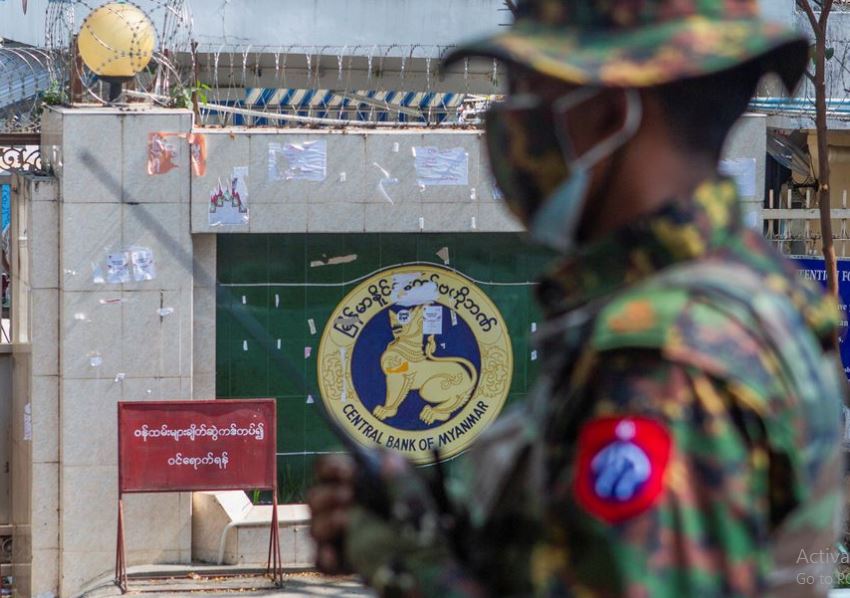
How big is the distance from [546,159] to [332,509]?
1.81ft

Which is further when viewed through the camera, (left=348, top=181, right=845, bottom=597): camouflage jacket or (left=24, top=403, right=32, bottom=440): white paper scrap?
(left=24, top=403, right=32, bottom=440): white paper scrap

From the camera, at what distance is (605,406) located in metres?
1.61

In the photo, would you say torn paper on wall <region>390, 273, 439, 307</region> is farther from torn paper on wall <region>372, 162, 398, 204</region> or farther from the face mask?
the face mask

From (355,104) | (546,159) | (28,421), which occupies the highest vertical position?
(355,104)

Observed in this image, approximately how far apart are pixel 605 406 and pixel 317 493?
536mm

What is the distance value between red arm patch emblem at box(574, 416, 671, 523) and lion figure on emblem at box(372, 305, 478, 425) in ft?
31.6

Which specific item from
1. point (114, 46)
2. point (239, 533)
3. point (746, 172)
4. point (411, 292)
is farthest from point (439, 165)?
point (239, 533)

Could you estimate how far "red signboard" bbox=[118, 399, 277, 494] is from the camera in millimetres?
10070

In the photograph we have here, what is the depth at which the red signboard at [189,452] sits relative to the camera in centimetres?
1007

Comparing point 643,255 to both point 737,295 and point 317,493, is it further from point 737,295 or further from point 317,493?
point 317,493

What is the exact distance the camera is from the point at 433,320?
11289 mm

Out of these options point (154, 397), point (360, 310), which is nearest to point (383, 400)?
point (360, 310)

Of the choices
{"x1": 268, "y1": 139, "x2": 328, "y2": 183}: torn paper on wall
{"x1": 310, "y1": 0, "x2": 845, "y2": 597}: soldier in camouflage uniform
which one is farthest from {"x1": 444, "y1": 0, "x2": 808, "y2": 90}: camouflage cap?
{"x1": 268, "y1": 139, "x2": 328, "y2": 183}: torn paper on wall

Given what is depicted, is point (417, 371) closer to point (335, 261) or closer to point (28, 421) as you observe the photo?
point (335, 261)
